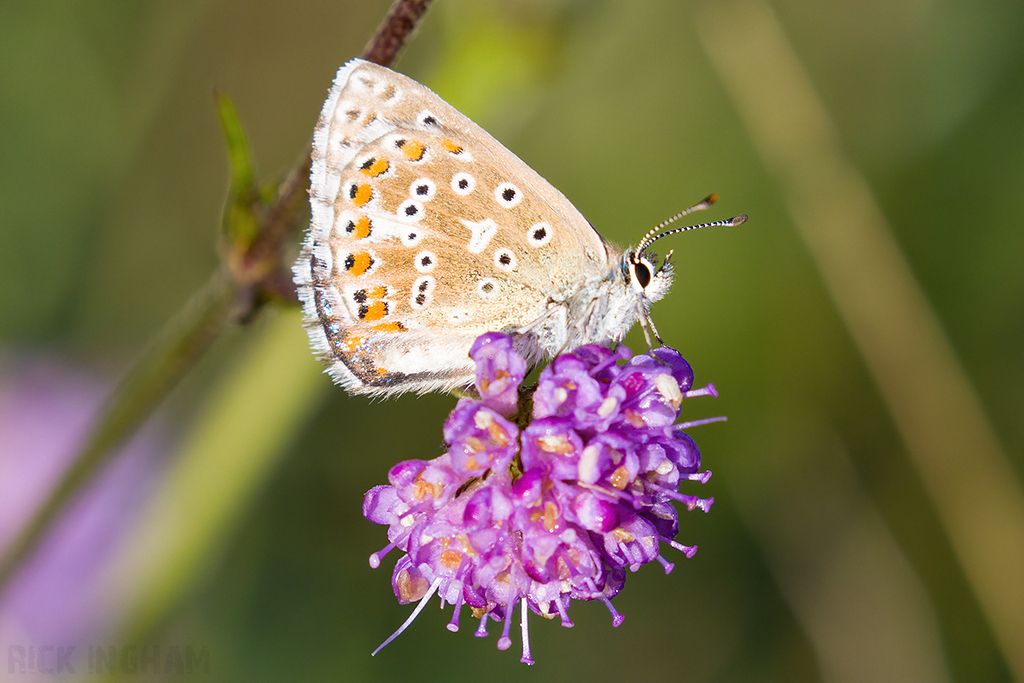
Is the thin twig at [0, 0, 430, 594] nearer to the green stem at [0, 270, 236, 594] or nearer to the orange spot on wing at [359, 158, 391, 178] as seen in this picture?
the green stem at [0, 270, 236, 594]

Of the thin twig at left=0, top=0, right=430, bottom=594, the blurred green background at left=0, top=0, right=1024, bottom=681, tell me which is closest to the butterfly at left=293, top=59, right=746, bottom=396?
the thin twig at left=0, top=0, right=430, bottom=594

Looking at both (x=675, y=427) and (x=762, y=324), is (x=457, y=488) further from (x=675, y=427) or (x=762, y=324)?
(x=762, y=324)

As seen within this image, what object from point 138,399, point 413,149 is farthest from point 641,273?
point 138,399

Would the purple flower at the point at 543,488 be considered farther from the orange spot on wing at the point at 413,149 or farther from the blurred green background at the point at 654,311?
the blurred green background at the point at 654,311

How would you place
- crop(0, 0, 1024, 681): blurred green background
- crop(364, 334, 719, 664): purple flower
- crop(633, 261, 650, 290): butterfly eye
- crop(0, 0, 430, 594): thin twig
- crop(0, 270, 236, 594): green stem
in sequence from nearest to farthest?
crop(364, 334, 719, 664): purple flower < crop(633, 261, 650, 290): butterfly eye < crop(0, 0, 430, 594): thin twig < crop(0, 270, 236, 594): green stem < crop(0, 0, 1024, 681): blurred green background

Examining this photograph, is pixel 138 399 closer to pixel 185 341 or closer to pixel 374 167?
pixel 185 341
